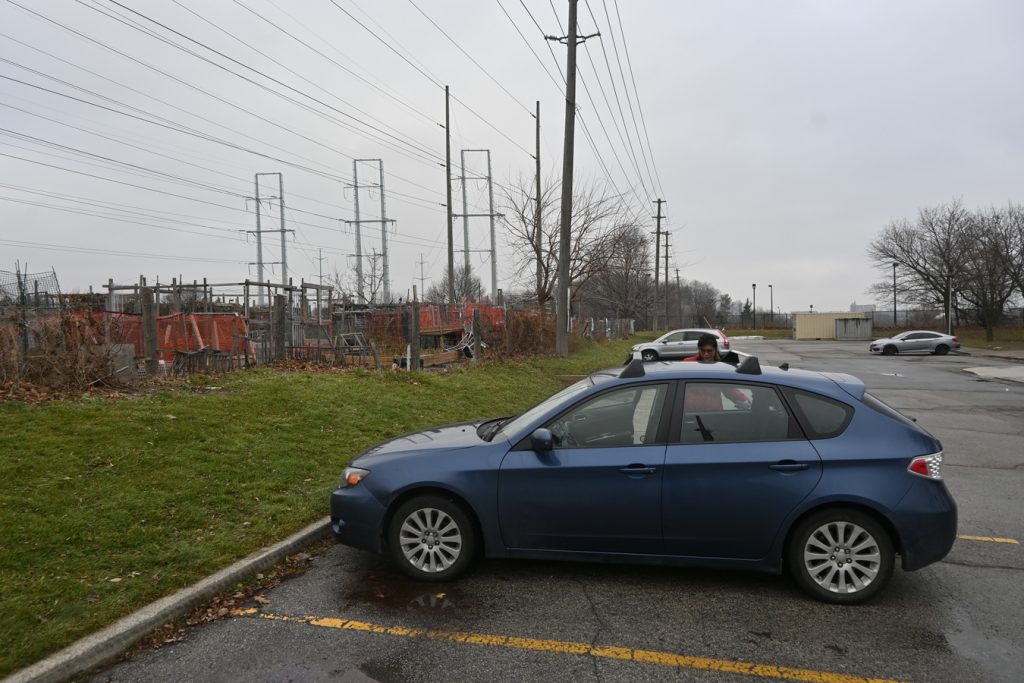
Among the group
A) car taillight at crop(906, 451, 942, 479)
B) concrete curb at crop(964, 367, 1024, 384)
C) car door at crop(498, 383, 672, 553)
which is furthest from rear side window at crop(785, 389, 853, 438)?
concrete curb at crop(964, 367, 1024, 384)

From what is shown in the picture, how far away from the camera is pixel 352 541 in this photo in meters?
4.64

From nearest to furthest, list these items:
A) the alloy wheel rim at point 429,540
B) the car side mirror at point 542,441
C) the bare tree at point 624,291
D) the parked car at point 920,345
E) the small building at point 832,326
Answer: the car side mirror at point 542,441 → the alloy wheel rim at point 429,540 → the parked car at point 920,345 → the bare tree at point 624,291 → the small building at point 832,326

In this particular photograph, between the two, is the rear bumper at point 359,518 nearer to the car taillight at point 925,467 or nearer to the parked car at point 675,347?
the car taillight at point 925,467

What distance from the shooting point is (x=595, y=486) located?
4324mm

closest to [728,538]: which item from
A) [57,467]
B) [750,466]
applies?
[750,466]

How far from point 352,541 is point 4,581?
6.48ft

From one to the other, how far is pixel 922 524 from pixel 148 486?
223 inches

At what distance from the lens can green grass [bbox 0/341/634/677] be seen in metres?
3.94

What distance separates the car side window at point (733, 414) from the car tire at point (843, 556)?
570 millimetres

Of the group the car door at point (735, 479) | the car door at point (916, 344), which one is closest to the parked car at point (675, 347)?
the car door at point (916, 344)

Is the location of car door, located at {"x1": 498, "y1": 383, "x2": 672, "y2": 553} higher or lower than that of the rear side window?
lower

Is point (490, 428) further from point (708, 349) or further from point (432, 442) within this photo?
point (708, 349)

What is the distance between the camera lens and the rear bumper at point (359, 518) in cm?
454

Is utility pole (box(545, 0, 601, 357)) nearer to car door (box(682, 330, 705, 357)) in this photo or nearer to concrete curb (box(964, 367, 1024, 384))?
car door (box(682, 330, 705, 357))
